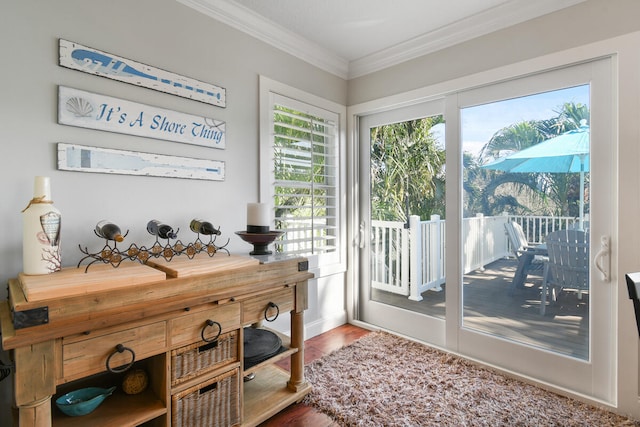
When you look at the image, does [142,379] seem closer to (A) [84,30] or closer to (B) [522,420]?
(A) [84,30]

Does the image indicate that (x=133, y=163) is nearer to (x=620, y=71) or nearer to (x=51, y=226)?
(x=51, y=226)

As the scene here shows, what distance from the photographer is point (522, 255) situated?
2223mm

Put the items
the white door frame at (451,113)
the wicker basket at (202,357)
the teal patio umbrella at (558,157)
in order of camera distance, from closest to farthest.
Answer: the wicker basket at (202,357), the white door frame at (451,113), the teal patio umbrella at (558,157)

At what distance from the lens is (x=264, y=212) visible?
196cm

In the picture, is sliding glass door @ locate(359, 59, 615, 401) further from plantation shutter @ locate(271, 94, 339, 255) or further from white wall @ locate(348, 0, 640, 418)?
plantation shutter @ locate(271, 94, 339, 255)

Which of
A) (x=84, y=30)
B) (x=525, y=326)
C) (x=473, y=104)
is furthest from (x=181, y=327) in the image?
(x=473, y=104)

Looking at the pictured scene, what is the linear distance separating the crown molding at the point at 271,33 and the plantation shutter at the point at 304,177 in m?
0.40

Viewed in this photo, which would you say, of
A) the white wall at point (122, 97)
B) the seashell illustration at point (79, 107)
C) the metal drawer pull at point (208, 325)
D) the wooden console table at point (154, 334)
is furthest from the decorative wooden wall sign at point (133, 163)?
the metal drawer pull at point (208, 325)

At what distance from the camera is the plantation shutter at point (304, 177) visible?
253 cm

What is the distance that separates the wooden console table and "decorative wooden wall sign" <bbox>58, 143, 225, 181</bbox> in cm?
52

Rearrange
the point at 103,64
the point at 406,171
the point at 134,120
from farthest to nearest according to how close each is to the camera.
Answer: the point at 406,171, the point at 134,120, the point at 103,64

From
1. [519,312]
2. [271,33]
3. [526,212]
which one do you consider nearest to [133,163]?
[271,33]

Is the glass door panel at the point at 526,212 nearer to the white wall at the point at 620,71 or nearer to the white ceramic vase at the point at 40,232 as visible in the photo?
the white wall at the point at 620,71

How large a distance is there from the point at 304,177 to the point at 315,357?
1.40m
